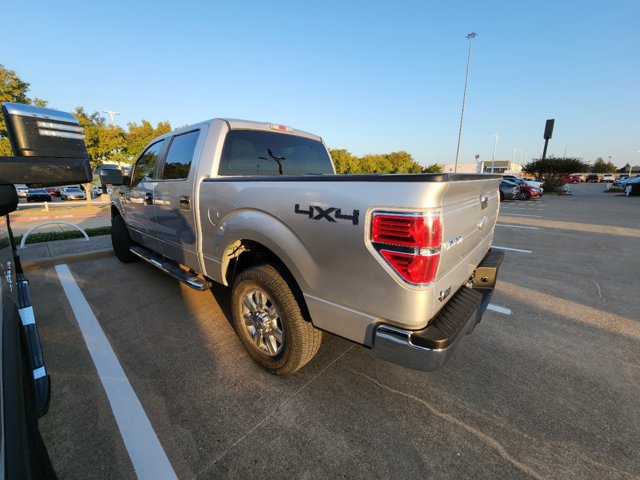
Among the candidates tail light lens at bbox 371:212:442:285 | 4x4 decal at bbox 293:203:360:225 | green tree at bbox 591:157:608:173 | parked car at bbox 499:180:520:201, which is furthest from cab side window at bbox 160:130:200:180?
green tree at bbox 591:157:608:173

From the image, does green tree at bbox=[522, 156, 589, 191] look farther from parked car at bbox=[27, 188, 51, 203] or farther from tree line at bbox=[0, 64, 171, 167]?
parked car at bbox=[27, 188, 51, 203]

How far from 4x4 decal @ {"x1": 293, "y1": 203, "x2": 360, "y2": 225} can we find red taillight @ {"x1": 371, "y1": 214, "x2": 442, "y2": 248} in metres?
0.13

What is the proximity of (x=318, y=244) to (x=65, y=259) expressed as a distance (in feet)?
18.7

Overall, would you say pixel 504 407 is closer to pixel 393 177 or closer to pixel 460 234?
pixel 460 234

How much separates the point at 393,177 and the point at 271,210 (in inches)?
37.5

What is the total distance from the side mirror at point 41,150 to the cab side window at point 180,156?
58.5 inches

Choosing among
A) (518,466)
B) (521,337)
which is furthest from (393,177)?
(521,337)

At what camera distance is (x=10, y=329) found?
4.24 feet

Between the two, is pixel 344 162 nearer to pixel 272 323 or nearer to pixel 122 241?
pixel 122 241

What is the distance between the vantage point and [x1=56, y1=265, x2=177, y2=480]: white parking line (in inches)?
68.2

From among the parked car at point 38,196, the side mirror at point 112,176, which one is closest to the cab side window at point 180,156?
the side mirror at point 112,176

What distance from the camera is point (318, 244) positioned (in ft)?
6.24

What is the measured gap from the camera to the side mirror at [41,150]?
4.61ft

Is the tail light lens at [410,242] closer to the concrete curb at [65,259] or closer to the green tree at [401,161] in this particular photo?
the concrete curb at [65,259]
